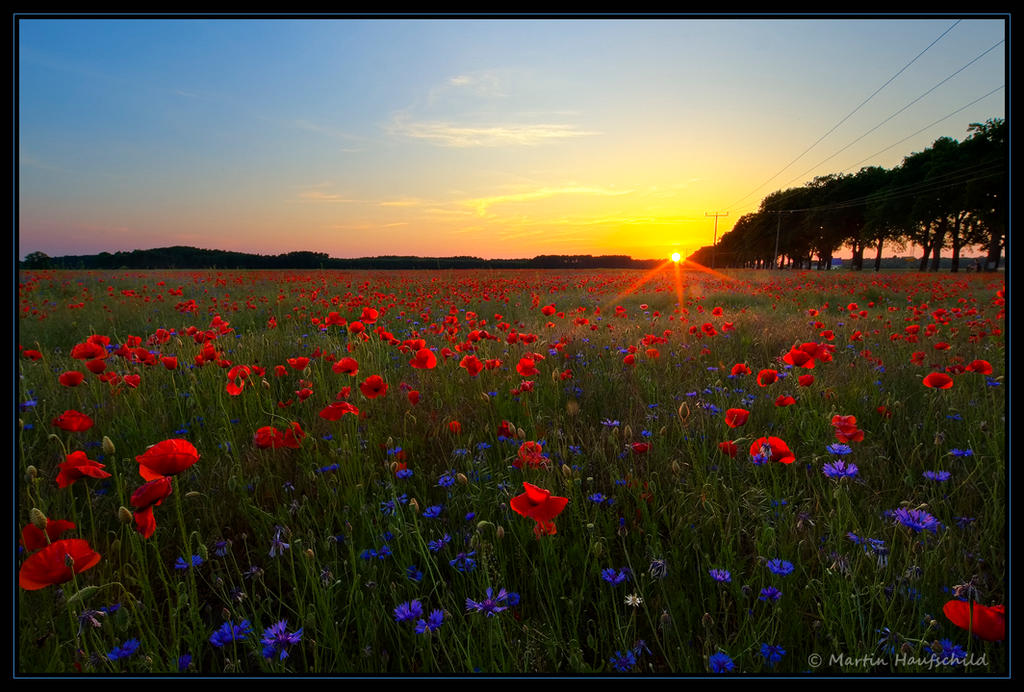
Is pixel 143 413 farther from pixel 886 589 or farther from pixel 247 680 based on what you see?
pixel 886 589

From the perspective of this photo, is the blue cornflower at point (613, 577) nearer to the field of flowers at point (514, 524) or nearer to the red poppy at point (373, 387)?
the field of flowers at point (514, 524)

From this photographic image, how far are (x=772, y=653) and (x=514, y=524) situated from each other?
2.88 feet

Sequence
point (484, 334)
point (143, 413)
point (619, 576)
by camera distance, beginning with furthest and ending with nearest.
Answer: point (484, 334) < point (143, 413) < point (619, 576)

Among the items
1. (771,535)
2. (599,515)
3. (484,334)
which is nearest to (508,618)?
(599,515)

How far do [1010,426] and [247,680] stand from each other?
1.78 meters

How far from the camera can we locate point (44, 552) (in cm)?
94

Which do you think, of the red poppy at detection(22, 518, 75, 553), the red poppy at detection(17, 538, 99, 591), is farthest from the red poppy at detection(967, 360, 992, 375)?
the red poppy at detection(22, 518, 75, 553)

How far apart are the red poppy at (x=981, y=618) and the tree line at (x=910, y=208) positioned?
0.92 metres

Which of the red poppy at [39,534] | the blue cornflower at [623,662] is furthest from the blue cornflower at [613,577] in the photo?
the red poppy at [39,534]

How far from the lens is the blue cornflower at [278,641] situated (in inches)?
42.3

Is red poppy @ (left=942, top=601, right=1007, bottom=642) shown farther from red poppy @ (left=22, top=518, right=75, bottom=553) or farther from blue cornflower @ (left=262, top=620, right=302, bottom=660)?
red poppy @ (left=22, top=518, right=75, bottom=553)

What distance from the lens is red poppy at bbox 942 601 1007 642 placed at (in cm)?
86

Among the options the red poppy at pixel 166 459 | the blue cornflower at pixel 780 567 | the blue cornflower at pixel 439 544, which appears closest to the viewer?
the red poppy at pixel 166 459

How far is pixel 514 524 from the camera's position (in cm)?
174
